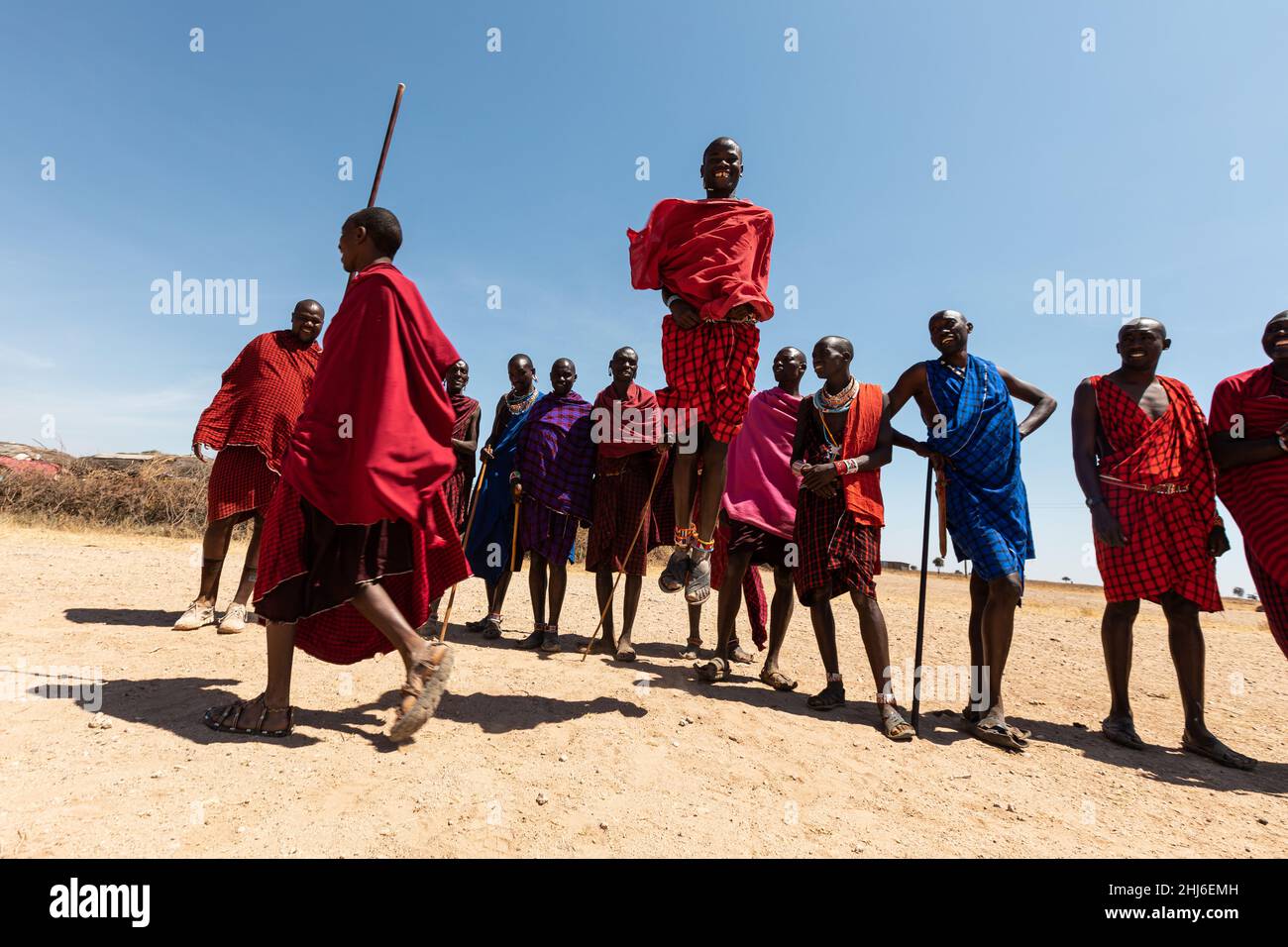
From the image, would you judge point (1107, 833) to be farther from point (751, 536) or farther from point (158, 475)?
point (158, 475)

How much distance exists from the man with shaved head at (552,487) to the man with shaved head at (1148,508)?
13.1ft

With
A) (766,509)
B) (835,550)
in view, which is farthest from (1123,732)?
(766,509)

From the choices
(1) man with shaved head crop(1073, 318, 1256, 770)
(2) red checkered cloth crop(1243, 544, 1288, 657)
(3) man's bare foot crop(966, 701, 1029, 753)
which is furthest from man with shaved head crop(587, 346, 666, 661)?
(2) red checkered cloth crop(1243, 544, 1288, 657)

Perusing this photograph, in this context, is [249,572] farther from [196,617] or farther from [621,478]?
[621,478]

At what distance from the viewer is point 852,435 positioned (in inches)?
182

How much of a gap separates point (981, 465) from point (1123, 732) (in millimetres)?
1931

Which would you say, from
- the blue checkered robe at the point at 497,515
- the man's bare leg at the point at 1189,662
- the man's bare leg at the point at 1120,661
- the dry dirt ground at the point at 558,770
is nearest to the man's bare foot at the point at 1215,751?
the man's bare leg at the point at 1189,662

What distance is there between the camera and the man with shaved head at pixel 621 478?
19.8 ft

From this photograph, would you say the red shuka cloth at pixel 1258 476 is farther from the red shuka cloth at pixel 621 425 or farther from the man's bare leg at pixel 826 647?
the red shuka cloth at pixel 621 425

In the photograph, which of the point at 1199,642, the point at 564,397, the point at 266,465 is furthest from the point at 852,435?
the point at 266,465

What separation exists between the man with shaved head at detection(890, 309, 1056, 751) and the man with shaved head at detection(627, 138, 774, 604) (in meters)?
1.55

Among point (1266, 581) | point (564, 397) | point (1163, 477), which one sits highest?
point (564, 397)

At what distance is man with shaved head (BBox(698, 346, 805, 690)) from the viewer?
5328mm

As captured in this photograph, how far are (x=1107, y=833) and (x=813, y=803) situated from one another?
1.24m
